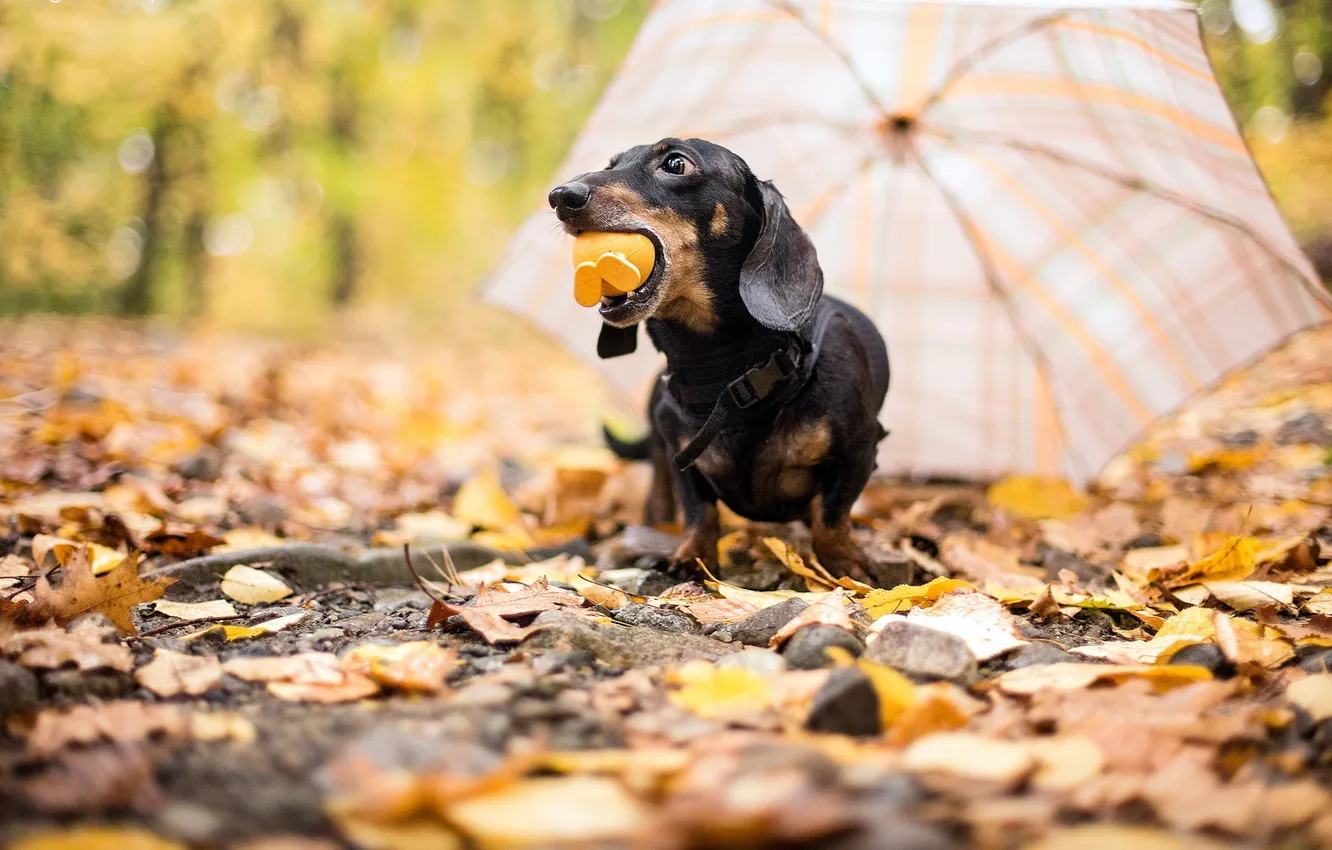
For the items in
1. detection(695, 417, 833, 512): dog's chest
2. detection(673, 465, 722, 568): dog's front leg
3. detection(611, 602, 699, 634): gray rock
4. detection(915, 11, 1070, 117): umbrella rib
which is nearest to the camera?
detection(611, 602, 699, 634): gray rock

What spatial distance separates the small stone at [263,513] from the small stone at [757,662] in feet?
6.29

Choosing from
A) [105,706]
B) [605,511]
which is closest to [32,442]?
[605,511]

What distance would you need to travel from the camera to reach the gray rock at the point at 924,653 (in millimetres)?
1627

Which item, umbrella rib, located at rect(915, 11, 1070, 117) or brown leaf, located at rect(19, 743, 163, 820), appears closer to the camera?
brown leaf, located at rect(19, 743, 163, 820)

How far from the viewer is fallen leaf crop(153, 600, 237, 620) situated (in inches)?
77.9

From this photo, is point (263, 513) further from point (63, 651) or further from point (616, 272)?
point (616, 272)

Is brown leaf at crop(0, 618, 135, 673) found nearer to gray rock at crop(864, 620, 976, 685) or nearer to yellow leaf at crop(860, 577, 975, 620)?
gray rock at crop(864, 620, 976, 685)

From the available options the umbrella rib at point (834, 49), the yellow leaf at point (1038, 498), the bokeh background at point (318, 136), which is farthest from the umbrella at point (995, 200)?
the bokeh background at point (318, 136)

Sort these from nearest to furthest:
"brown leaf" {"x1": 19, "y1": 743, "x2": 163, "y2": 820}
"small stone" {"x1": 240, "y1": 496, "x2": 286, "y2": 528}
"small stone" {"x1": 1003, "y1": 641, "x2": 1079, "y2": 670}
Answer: "brown leaf" {"x1": 19, "y1": 743, "x2": 163, "y2": 820}
"small stone" {"x1": 1003, "y1": 641, "x2": 1079, "y2": 670}
"small stone" {"x1": 240, "y1": 496, "x2": 286, "y2": 528}

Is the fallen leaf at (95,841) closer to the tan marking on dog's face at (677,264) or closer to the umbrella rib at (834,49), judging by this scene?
the tan marking on dog's face at (677,264)

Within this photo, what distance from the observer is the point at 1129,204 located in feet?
11.4

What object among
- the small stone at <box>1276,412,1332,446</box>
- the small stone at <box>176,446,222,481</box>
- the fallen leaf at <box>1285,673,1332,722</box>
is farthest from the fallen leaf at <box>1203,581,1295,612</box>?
the small stone at <box>176,446,222,481</box>

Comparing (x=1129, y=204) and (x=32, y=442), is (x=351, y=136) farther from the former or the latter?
(x=1129, y=204)

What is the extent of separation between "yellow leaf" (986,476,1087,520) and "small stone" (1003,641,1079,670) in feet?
5.97
